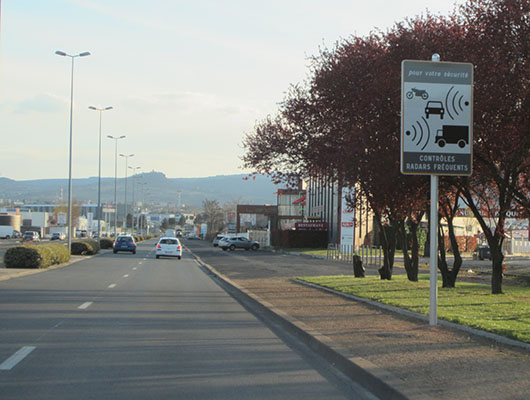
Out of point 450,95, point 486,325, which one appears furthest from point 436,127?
point 486,325

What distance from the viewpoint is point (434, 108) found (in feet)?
39.0

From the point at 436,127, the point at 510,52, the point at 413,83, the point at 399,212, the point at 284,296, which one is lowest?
the point at 284,296

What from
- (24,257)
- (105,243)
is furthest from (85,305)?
(105,243)

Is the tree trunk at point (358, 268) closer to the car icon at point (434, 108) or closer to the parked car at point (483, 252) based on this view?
the car icon at point (434, 108)

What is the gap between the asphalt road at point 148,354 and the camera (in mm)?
7285

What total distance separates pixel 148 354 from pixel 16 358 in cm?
170

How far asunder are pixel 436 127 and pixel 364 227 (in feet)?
170

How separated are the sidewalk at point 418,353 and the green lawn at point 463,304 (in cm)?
56

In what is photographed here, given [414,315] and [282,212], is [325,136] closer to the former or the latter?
[414,315]

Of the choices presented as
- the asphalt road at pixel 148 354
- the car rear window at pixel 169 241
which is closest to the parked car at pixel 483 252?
the car rear window at pixel 169 241

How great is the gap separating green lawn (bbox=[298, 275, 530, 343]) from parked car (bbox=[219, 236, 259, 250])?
1934 inches

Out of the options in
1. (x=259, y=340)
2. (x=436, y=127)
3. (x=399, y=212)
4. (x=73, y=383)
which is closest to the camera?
(x=73, y=383)

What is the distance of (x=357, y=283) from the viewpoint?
70.2ft

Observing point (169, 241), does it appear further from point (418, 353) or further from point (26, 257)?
point (418, 353)
